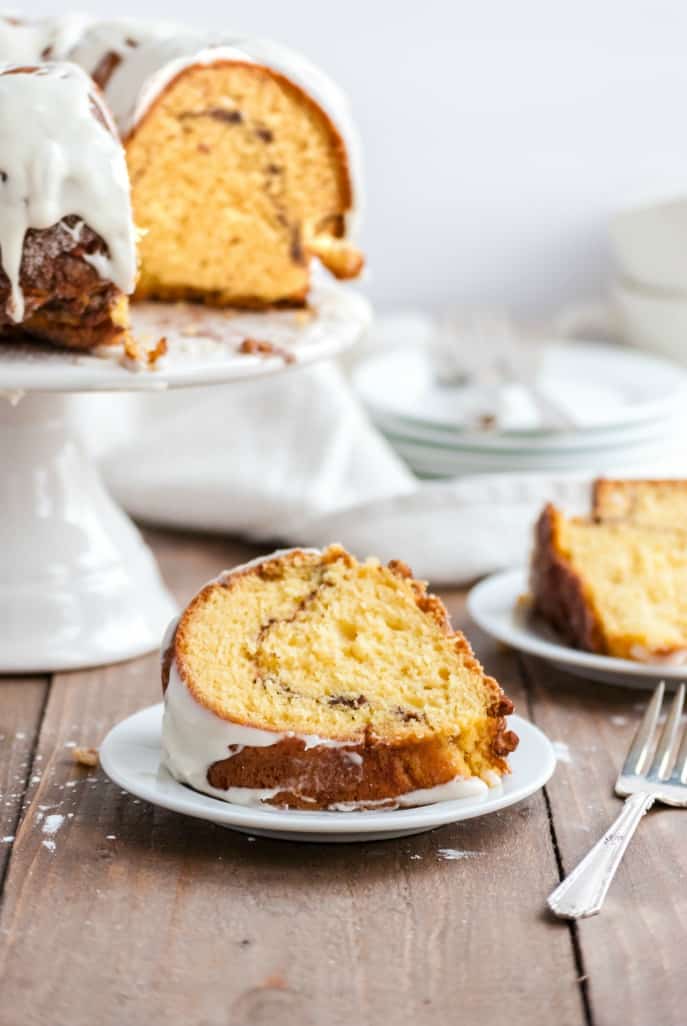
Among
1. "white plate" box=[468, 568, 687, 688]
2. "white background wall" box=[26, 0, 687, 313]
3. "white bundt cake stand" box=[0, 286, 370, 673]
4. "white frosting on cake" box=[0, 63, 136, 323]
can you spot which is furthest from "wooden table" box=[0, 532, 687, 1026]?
"white background wall" box=[26, 0, 687, 313]

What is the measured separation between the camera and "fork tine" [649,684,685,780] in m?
1.82

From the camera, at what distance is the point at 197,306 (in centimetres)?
243

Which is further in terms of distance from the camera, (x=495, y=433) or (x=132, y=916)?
(x=495, y=433)

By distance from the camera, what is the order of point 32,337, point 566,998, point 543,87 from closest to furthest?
point 566,998 < point 32,337 < point 543,87

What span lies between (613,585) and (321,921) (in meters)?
0.87

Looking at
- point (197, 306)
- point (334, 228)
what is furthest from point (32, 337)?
point (334, 228)

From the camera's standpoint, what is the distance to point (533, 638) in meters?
2.20

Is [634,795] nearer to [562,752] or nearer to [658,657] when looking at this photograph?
[562,752]

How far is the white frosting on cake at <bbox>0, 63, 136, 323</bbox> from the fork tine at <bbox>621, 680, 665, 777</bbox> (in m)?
0.84

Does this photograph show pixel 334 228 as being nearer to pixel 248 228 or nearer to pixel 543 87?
pixel 248 228

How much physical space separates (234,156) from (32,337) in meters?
0.52

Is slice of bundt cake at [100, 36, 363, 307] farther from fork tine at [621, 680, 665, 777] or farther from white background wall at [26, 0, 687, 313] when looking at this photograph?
white background wall at [26, 0, 687, 313]

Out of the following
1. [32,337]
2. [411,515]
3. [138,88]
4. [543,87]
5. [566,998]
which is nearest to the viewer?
[566,998]

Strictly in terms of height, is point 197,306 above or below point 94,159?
below
